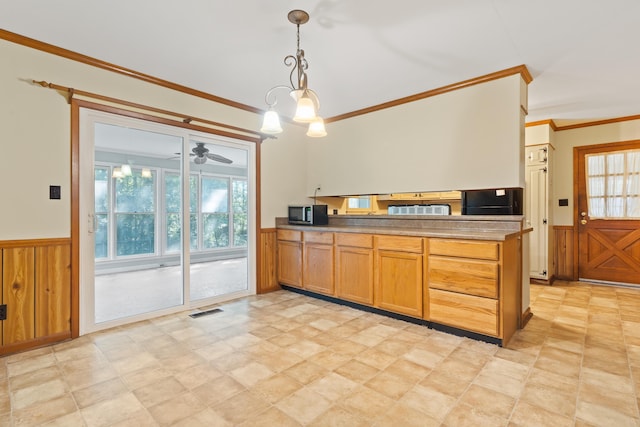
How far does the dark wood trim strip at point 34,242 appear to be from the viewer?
98.2 inches

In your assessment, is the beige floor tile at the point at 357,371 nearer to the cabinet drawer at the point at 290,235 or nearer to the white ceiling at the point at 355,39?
the cabinet drawer at the point at 290,235

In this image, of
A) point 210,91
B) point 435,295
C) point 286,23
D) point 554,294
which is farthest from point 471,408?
point 210,91

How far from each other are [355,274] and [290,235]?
45.2 inches

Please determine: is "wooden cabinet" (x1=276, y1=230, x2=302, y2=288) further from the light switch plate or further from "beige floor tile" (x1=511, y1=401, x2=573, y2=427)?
"beige floor tile" (x1=511, y1=401, x2=573, y2=427)

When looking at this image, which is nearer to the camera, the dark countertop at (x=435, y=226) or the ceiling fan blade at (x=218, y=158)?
the dark countertop at (x=435, y=226)

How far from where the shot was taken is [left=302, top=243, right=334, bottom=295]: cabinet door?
381 cm

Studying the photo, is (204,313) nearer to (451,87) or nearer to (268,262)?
(268,262)

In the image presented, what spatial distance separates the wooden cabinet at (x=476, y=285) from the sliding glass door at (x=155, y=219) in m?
2.42

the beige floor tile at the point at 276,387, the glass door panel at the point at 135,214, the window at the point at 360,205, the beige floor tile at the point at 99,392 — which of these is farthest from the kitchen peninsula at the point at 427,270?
the beige floor tile at the point at 99,392

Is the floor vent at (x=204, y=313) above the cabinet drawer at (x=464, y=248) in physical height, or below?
below

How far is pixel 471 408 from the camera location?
71.3 inches

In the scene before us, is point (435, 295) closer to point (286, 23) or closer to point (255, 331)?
point (255, 331)

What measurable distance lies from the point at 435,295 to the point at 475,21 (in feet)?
→ 7.31

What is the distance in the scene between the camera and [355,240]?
11.6 ft
